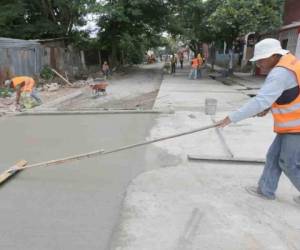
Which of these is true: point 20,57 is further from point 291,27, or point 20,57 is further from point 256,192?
point 256,192

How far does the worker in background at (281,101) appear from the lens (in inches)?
138

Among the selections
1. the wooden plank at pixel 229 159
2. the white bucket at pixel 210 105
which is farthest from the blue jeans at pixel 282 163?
the white bucket at pixel 210 105

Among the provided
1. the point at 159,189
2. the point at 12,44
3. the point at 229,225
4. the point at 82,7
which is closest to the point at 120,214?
the point at 159,189

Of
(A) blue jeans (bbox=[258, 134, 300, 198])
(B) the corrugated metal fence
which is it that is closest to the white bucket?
(A) blue jeans (bbox=[258, 134, 300, 198])

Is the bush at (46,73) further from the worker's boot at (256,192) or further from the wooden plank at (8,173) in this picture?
the worker's boot at (256,192)

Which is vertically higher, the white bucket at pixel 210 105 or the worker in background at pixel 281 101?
the worker in background at pixel 281 101

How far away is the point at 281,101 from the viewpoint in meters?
A: 3.64

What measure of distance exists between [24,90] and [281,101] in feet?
29.8

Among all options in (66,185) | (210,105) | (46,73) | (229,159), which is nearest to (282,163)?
(229,159)

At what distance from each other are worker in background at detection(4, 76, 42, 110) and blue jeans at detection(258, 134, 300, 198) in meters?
8.42

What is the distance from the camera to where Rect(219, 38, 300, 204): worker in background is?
3.51 meters

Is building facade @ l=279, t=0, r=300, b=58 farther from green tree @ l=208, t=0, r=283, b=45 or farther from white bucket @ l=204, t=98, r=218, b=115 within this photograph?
white bucket @ l=204, t=98, r=218, b=115

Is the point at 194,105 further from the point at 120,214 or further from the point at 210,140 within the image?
the point at 120,214

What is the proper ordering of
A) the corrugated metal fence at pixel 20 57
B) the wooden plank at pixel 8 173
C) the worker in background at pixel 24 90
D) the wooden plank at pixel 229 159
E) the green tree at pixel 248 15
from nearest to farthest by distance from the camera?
the wooden plank at pixel 8 173, the wooden plank at pixel 229 159, the worker in background at pixel 24 90, the corrugated metal fence at pixel 20 57, the green tree at pixel 248 15
